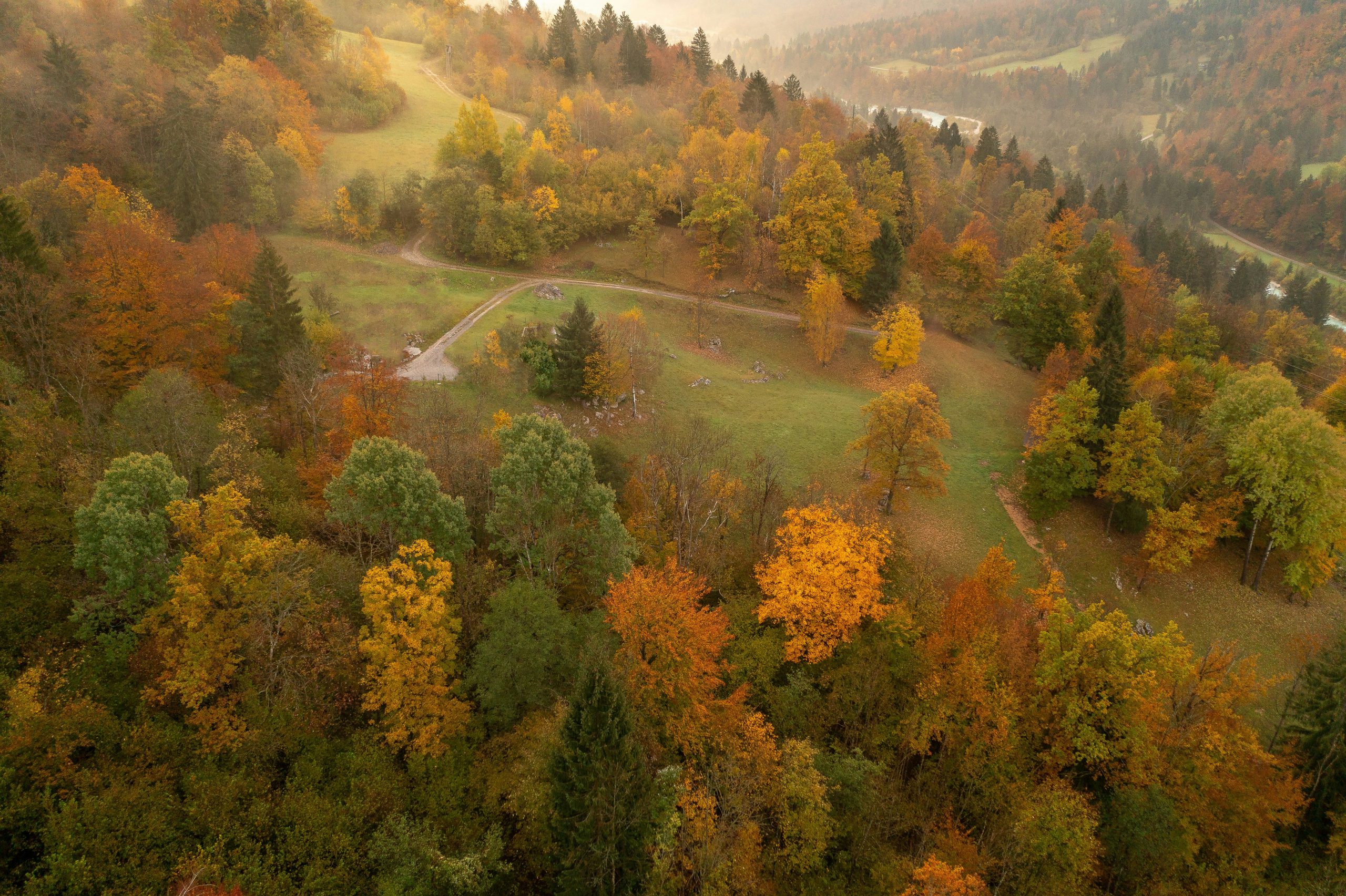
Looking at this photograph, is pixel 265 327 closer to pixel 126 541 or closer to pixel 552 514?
pixel 126 541

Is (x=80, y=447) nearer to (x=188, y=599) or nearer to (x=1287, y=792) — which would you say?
(x=188, y=599)

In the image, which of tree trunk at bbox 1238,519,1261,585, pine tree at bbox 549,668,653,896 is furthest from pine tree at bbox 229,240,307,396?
tree trunk at bbox 1238,519,1261,585

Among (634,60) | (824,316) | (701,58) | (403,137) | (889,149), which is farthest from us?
(701,58)

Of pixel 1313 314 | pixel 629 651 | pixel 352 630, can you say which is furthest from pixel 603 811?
pixel 1313 314

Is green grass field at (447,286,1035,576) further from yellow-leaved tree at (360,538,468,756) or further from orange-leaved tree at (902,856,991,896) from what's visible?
yellow-leaved tree at (360,538,468,756)

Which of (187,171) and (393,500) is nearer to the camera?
(393,500)

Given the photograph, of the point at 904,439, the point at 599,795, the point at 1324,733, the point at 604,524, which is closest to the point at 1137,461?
the point at 904,439

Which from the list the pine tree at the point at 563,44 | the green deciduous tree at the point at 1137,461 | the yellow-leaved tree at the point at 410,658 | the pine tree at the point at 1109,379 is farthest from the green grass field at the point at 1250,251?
the yellow-leaved tree at the point at 410,658

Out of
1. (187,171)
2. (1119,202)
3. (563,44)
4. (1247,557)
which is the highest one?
(563,44)
